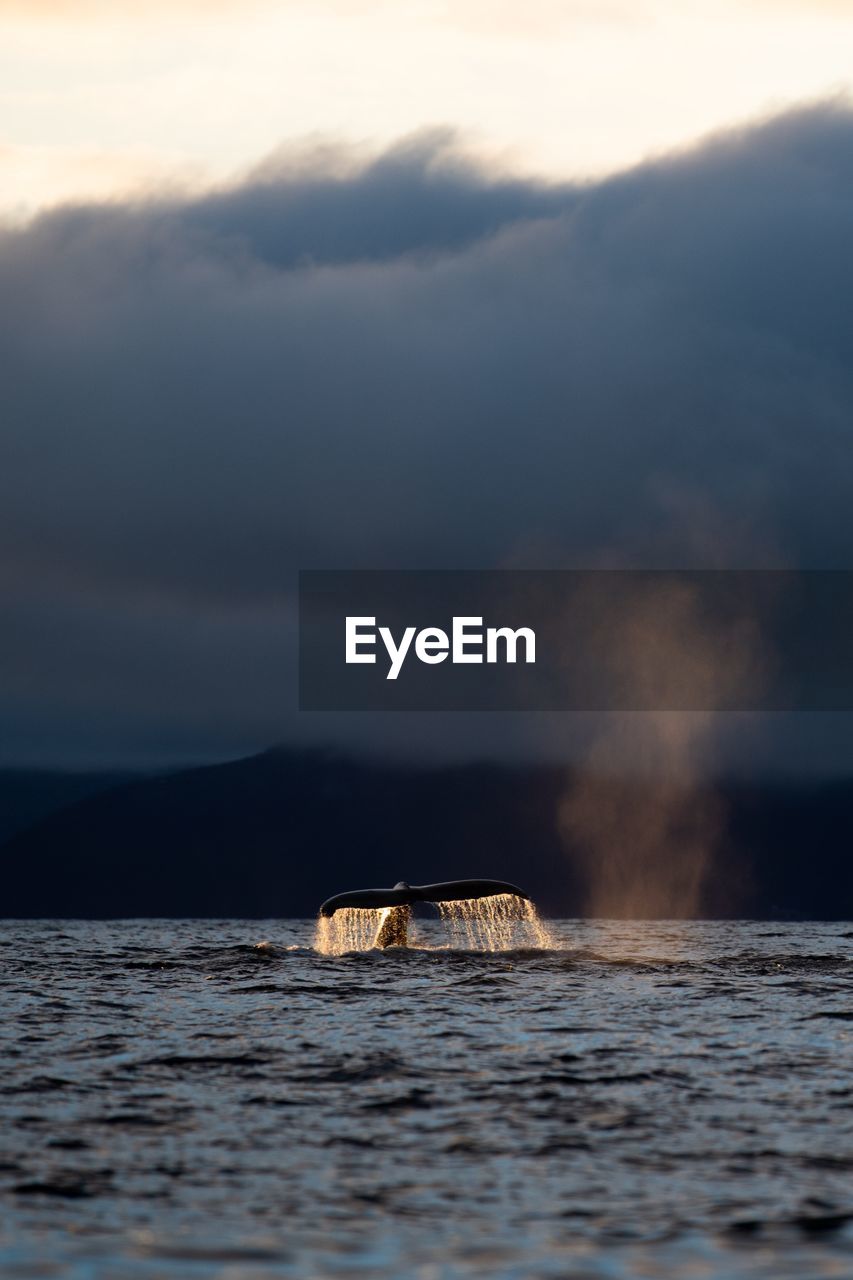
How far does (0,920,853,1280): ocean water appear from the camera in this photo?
13.7 metres

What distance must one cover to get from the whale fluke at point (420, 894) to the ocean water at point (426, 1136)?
12.8 feet

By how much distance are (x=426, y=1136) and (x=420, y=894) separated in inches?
957

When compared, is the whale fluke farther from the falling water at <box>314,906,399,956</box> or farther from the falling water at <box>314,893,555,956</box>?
the falling water at <box>314,906,399,956</box>

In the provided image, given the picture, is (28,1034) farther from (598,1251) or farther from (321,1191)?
(598,1251)

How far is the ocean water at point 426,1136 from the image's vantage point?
539 inches

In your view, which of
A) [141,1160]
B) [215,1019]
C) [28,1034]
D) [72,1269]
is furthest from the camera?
[215,1019]

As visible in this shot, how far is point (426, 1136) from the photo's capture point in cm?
1869

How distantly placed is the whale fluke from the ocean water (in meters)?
3.89

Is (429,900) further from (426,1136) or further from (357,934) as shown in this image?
(426,1136)

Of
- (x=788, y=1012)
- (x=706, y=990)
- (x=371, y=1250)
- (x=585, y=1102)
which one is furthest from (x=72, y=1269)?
(x=706, y=990)

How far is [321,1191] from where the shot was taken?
51.8 feet

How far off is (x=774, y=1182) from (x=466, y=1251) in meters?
3.97

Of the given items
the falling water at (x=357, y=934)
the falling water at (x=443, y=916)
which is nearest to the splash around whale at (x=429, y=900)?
the falling water at (x=443, y=916)

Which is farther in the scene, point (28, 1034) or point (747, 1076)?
point (28, 1034)
